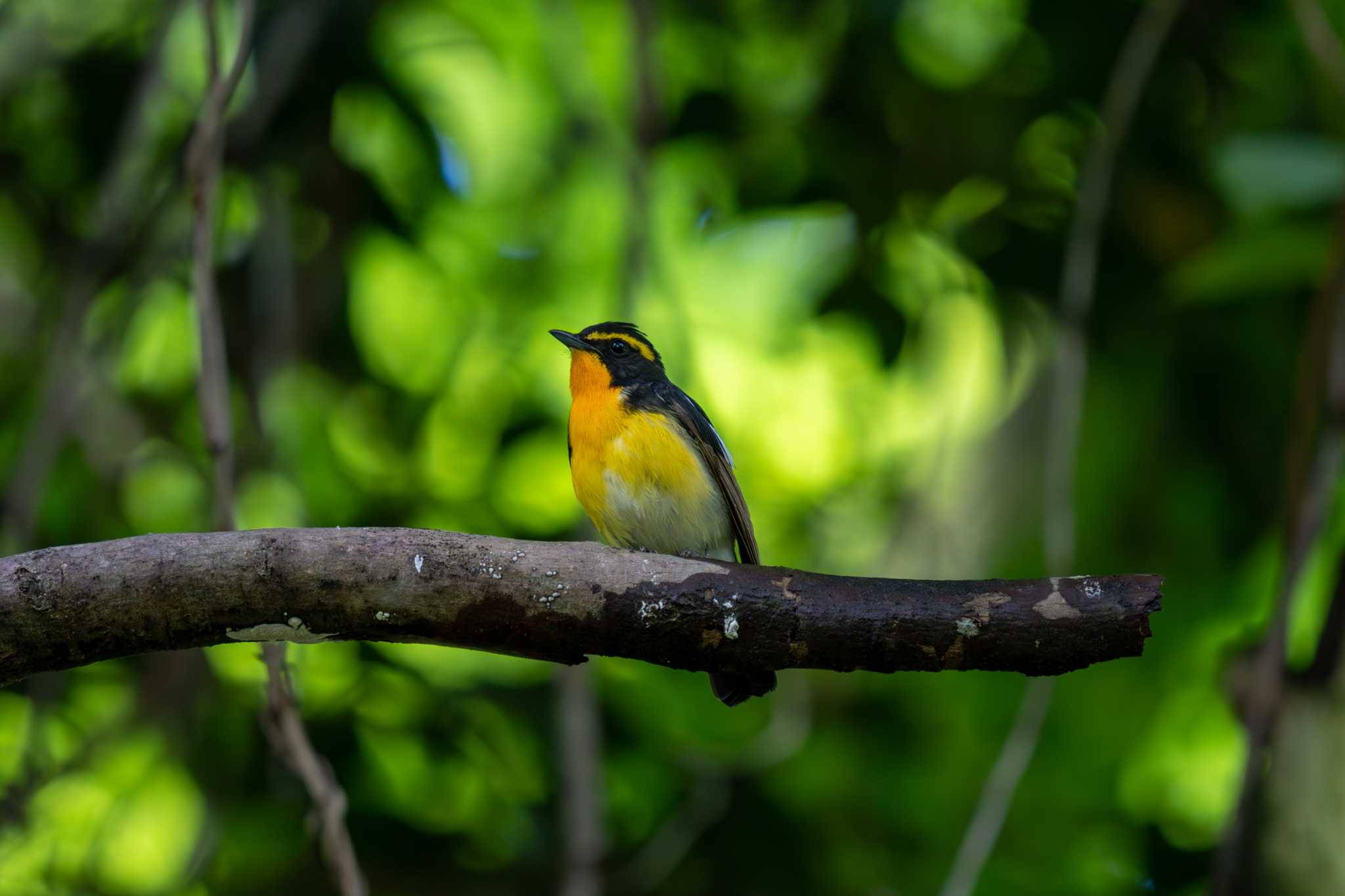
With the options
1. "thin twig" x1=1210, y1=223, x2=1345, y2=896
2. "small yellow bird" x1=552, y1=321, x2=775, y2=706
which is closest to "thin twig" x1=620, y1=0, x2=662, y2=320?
"small yellow bird" x1=552, y1=321, x2=775, y2=706

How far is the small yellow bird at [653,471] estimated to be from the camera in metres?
4.27

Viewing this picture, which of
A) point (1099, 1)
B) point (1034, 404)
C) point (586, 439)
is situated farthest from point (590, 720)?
point (1099, 1)

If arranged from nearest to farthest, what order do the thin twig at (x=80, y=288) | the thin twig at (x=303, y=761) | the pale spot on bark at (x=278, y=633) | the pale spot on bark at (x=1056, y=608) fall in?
the pale spot on bark at (x=1056, y=608) → the pale spot on bark at (x=278, y=633) → the thin twig at (x=303, y=761) → the thin twig at (x=80, y=288)

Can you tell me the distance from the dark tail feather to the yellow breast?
741 mm

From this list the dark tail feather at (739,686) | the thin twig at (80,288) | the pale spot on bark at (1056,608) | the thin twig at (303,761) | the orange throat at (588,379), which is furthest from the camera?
the orange throat at (588,379)

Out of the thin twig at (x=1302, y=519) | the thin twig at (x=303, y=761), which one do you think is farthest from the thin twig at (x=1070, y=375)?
the thin twig at (x=303, y=761)

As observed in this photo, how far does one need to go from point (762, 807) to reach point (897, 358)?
1875 mm

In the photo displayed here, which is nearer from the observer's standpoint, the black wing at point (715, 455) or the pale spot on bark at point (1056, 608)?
the pale spot on bark at point (1056, 608)

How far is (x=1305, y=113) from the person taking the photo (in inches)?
195

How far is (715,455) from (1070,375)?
1.27 meters

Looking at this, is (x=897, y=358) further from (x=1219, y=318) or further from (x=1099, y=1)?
(x=1099, y=1)

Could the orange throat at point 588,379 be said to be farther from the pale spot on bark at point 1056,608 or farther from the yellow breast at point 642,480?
the pale spot on bark at point 1056,608

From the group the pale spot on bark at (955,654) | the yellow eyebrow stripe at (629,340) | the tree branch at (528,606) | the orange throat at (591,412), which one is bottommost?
the orange throat at (591,412)

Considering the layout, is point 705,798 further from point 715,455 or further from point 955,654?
point 955,654
